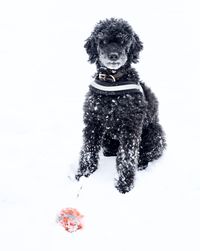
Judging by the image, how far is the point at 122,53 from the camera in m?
4.02

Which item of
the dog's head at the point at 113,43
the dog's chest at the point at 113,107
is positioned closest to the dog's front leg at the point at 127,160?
the dog's chest at the point at 113,107

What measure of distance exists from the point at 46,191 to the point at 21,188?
10.6 inches

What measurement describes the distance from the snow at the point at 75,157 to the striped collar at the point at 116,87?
3.37 ft

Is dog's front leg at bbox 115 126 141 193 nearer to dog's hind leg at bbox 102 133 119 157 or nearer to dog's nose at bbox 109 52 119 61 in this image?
dog's hind leg at bbox 102 133 119 157

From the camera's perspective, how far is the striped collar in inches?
162

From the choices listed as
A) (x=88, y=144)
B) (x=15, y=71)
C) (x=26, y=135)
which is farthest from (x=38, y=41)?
(x=88, y=144)

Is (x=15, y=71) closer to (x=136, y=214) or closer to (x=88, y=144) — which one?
(x=88, y=144)

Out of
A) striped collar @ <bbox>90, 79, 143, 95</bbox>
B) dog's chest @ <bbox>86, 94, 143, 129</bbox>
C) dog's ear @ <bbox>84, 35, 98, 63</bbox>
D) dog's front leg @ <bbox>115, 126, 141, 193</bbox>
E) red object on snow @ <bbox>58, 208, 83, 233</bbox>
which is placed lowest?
red object on snow @ <bbox>58, 208, 83, 233</bbox>

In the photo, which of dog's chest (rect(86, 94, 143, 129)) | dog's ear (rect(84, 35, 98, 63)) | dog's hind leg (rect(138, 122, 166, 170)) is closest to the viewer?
dog's chest (rect(86, 94, 143, 129))

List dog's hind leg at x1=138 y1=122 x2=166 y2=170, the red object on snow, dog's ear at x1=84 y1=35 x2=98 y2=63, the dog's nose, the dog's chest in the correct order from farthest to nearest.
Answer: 1. dog's hind leg at x1=138 y1=122 x2=166 y2=170
2. dog's ear at x1=84 y1=35 x2=98 y2=63
3. the dog's chest
4. the dog's nose
5. the red object on snow

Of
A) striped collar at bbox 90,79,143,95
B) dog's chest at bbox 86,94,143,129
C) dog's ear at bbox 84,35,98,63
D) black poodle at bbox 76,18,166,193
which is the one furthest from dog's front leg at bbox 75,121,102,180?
dog's ear at bbox 84,35,98,63

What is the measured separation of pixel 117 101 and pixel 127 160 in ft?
2.21

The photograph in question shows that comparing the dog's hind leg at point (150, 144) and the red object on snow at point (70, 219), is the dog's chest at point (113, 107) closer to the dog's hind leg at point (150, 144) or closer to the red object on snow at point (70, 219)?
the dog's hind leg at point (150, 144)

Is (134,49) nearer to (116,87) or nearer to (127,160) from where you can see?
(116,87)
